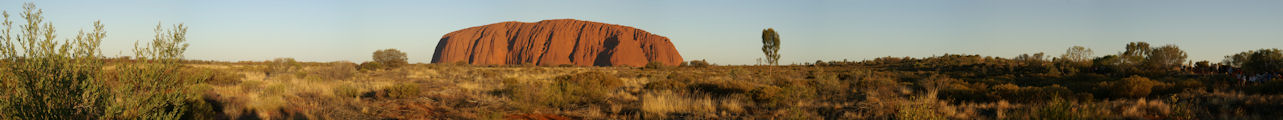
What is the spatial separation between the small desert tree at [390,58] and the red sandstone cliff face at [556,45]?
49480mm

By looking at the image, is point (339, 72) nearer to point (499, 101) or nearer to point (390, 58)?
point (499, 101)

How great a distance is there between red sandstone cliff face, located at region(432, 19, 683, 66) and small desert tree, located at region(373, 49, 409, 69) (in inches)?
1948

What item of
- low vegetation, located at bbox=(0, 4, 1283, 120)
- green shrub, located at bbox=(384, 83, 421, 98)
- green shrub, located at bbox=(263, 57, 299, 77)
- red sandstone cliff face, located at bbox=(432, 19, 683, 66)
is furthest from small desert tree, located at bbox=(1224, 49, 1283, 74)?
red sandstone cliff face, located at bbox=(432, 19, 683, 66)

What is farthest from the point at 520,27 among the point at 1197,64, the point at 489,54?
the point at 1197,64

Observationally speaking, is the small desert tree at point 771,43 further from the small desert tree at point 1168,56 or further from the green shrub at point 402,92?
the small desert tree at point 1168,56

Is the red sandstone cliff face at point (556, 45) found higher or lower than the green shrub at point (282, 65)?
higher

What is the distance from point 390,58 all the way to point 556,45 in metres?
56.1

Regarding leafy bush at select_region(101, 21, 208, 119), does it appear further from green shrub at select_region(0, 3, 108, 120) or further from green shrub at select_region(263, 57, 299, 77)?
green shrub at select_region(263, 57, 299, 77)

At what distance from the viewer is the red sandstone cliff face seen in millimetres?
86812

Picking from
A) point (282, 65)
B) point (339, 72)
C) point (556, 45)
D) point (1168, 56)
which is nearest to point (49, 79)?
point (339, 72)

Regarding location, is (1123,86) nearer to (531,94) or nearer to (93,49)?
(531,94)

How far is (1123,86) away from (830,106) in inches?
251

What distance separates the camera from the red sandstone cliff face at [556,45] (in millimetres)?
86812

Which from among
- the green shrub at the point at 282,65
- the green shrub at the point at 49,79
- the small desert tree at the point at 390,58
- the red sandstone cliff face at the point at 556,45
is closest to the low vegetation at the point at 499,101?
the green shrub at the point at 49,79
